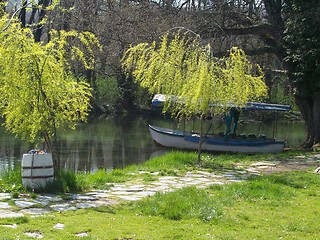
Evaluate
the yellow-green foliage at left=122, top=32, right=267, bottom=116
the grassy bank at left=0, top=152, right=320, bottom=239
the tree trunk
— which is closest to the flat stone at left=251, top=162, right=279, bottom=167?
the yellow-green foliage at left=122, top=32, right=267, bottom=116

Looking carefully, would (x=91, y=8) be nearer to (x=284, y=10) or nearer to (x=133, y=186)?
(x=284, y=10)

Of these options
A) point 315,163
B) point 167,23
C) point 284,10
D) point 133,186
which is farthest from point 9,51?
point 284,10

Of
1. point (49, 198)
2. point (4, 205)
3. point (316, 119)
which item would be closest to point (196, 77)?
point (49, 198)

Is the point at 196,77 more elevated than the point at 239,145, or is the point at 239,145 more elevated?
the point at 196,77

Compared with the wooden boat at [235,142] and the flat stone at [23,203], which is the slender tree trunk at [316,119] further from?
the flat stone at [23,203]

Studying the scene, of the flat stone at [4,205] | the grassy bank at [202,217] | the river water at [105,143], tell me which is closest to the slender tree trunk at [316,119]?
the river water at [105,143]

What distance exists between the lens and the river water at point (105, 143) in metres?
20.7

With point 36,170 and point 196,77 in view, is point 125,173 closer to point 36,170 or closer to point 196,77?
point 196,77

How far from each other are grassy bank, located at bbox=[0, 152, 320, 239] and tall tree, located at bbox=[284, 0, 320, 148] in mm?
10503

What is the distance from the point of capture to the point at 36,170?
31.3ft

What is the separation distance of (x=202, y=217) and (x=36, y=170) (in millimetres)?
3444

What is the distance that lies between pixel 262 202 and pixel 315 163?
715 cm

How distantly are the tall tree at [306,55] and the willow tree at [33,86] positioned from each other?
40.2 feet

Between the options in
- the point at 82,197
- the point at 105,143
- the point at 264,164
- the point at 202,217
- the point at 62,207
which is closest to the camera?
the point at 202,217
